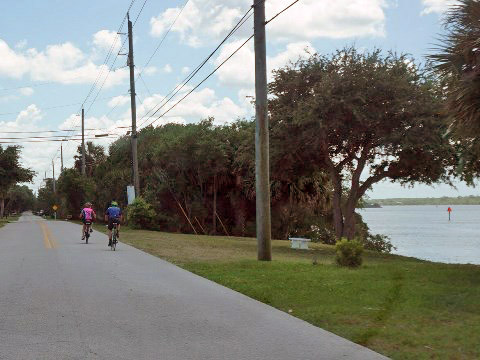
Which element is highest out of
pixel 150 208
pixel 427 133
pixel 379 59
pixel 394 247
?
pixel 379 59

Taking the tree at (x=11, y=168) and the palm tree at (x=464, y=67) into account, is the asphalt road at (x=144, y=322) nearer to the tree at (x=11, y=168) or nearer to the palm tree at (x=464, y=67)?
the palm tree at (x=464, y=67)

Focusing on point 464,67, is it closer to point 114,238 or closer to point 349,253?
point 349,253

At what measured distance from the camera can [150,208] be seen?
4388 cm

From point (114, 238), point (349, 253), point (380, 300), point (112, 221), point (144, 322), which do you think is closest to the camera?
A: point (144, 322)

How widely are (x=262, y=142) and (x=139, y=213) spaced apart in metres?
26.3

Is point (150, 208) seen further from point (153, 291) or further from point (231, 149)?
point (153, 291)

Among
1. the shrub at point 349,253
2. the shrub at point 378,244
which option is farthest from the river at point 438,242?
the shrub at point 349,253

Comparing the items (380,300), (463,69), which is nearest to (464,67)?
(463,69)

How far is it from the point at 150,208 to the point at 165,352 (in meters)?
37.3

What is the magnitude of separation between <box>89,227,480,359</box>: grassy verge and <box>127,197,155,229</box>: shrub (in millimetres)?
25955

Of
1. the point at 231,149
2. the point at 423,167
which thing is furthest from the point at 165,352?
the point at 231,149

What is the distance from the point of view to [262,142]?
18.0 m

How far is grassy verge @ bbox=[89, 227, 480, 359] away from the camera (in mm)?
7397

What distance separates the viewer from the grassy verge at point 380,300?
7397 millimetres
